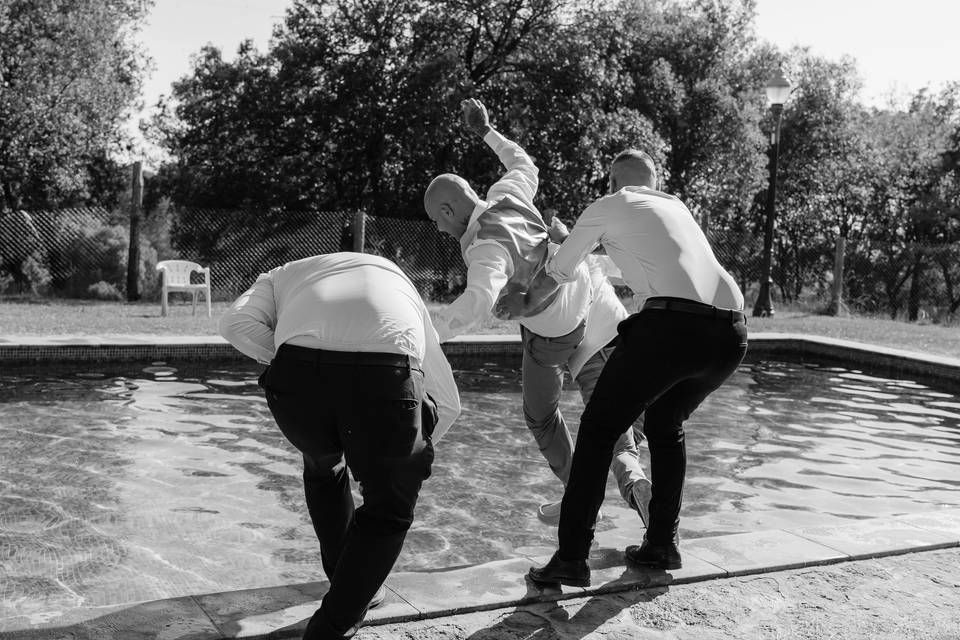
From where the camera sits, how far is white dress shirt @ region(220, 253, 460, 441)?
2600mm

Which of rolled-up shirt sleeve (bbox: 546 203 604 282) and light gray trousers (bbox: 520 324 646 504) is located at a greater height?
rolled-up shirt sleeve (bbox: 546 203 604 282)

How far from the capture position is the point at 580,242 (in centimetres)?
344

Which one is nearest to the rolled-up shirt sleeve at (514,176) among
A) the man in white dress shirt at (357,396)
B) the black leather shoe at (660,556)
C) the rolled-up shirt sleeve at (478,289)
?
the rolled-up shirt sleeve at (478,289)

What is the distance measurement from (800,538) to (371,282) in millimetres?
2281

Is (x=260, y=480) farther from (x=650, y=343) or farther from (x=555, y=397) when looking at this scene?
(x=650, y=343)

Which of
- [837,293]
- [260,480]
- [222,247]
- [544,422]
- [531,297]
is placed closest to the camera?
[531,297]

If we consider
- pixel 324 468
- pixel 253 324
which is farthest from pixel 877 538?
pixel 253 324

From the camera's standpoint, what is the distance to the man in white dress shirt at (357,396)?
2.57m

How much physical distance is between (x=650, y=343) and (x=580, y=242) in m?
0.46

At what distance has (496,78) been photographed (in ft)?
68.4

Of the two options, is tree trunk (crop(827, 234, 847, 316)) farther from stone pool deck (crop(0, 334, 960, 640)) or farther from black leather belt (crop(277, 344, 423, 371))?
black leather belt (crop(277, 344, 423, 371))

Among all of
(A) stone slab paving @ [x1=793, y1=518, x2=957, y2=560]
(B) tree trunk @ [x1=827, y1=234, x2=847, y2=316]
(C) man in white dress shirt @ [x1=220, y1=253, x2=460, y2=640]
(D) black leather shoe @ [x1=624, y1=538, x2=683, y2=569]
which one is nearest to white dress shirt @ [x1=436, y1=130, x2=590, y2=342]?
(C) man in white dress shirt @ [x1=220, y1=253, x2=460, y2=640]

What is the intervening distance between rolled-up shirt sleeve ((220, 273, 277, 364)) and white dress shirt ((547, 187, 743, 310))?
1.14m

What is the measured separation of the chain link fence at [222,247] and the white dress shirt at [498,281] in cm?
1352
